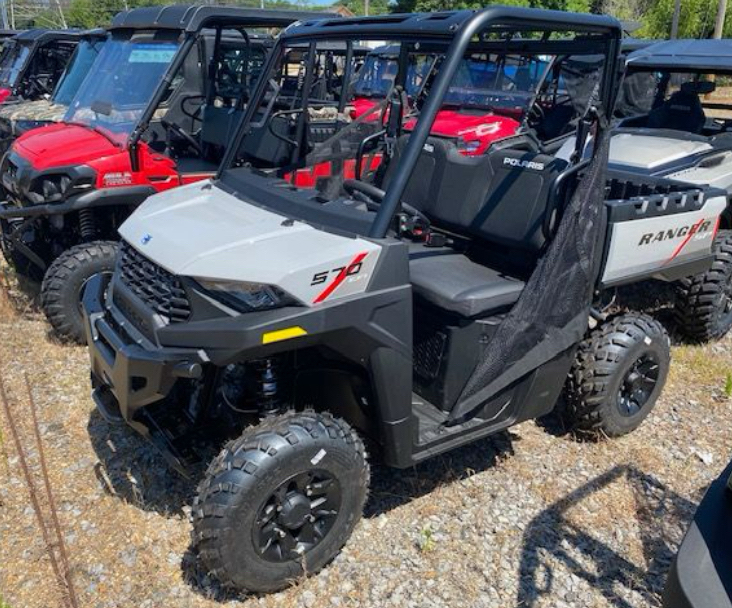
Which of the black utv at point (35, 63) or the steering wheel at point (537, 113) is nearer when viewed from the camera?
the steering wheel at point (537, 113)

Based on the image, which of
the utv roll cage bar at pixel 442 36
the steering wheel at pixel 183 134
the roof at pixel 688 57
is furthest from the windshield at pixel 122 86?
the roof at pixel 688 57

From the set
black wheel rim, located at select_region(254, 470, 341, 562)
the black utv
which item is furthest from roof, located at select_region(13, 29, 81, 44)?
black wheel rim, located at select_region(254, 470, 341, 562)

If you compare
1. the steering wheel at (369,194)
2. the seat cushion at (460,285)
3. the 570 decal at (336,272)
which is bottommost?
the seat cushion at (460,285)

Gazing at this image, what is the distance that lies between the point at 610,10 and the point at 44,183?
1232 inches

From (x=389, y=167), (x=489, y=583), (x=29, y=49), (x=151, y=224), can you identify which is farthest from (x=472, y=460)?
(x=29, y=49)

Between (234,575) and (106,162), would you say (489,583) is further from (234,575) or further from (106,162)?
(106,162)

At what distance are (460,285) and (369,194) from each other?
22.1 inches

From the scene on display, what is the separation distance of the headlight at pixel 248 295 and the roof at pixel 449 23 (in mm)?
1130

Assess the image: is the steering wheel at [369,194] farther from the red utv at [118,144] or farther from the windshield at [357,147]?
the red utv at [118,144]

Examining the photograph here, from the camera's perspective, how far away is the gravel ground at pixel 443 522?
9.20 ft

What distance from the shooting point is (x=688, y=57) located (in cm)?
609

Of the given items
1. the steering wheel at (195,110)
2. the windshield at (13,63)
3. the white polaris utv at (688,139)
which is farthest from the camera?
the windshield at (13,63)

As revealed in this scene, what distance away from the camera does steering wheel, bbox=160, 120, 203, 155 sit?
5.67 metres

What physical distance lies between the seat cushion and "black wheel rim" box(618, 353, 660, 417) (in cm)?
91
